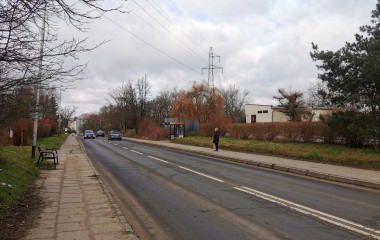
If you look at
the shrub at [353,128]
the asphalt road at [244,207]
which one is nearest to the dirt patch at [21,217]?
the asphalt road at [244,207]

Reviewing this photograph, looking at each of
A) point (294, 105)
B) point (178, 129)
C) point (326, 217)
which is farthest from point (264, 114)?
point (326, 217)

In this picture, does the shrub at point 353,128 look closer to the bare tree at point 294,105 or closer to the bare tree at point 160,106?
the bare tree at point 294,105

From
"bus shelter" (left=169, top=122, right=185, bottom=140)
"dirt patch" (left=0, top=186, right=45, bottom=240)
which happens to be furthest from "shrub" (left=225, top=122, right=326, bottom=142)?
"dirt patch" (left=0, top=186, right=45, bottom=240)

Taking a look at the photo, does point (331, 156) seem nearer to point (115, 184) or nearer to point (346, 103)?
point (346, 103)

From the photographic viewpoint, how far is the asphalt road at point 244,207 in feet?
22.1

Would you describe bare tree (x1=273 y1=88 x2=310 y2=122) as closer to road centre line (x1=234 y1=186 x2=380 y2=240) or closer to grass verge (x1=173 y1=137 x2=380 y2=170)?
grass verge (x1=173 y1=137 x2=380 y2=170)

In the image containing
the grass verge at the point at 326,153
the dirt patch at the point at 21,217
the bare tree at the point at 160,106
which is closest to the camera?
the dirt patch at the point at 21,217

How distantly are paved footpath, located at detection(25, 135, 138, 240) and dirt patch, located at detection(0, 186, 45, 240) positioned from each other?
0.48 feet

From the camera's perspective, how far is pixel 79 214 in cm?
771

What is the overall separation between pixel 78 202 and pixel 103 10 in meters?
4.54

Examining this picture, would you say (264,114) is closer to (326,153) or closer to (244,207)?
(326,153)

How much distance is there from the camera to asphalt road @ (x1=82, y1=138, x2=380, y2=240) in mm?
6738

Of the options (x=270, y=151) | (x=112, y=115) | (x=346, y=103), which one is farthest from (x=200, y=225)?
(x=112, y=115)

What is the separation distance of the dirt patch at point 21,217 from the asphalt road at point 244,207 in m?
1.78
